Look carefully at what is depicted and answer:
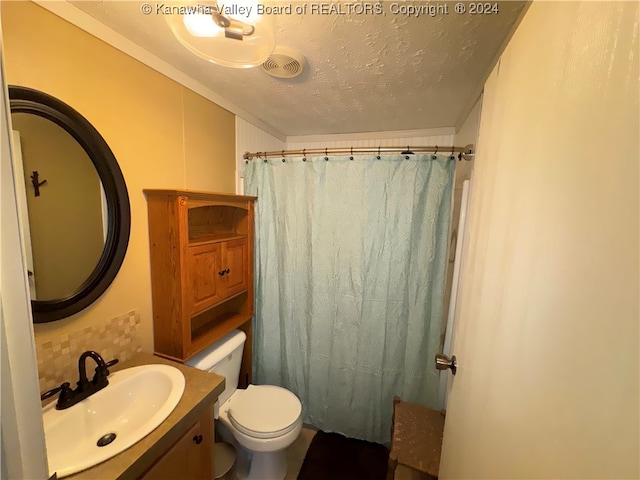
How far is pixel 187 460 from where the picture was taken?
1003 millimetres

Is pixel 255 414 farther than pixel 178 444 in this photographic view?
Yes

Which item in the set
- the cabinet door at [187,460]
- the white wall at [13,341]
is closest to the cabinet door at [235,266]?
the cabinet door at [187,460]

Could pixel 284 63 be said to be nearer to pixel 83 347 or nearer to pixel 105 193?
pixel 105 193

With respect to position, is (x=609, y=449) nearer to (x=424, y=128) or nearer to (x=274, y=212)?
(x=274, y=212)

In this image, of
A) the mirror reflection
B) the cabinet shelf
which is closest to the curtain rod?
the cabinet shelf

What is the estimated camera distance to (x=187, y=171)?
1.51 metres

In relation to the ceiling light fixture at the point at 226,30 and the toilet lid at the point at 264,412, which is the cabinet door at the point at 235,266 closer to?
the toilet lid at the point at 264,412

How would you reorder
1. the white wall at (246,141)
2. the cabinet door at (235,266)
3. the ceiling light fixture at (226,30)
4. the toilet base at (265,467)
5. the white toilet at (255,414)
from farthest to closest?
the white wall at (246,141) < the cabinet door at (235,266) < the toilet base at (265,467) < the white toilet at (255,414) < the ceiling light fixture at (226,30)

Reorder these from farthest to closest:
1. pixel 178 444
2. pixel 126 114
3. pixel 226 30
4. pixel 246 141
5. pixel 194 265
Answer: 1. pixel 246 141
2. pixel 194 265
3. pixel 126 114
4. pixel 178 444
5. pixel 226 30

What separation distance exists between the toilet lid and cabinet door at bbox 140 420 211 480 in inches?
11.9

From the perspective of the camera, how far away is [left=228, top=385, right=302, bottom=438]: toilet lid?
142cm

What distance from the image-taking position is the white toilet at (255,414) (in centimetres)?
140

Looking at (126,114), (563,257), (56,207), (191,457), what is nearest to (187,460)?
(191,457)

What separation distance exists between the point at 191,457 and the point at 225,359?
0.59m
